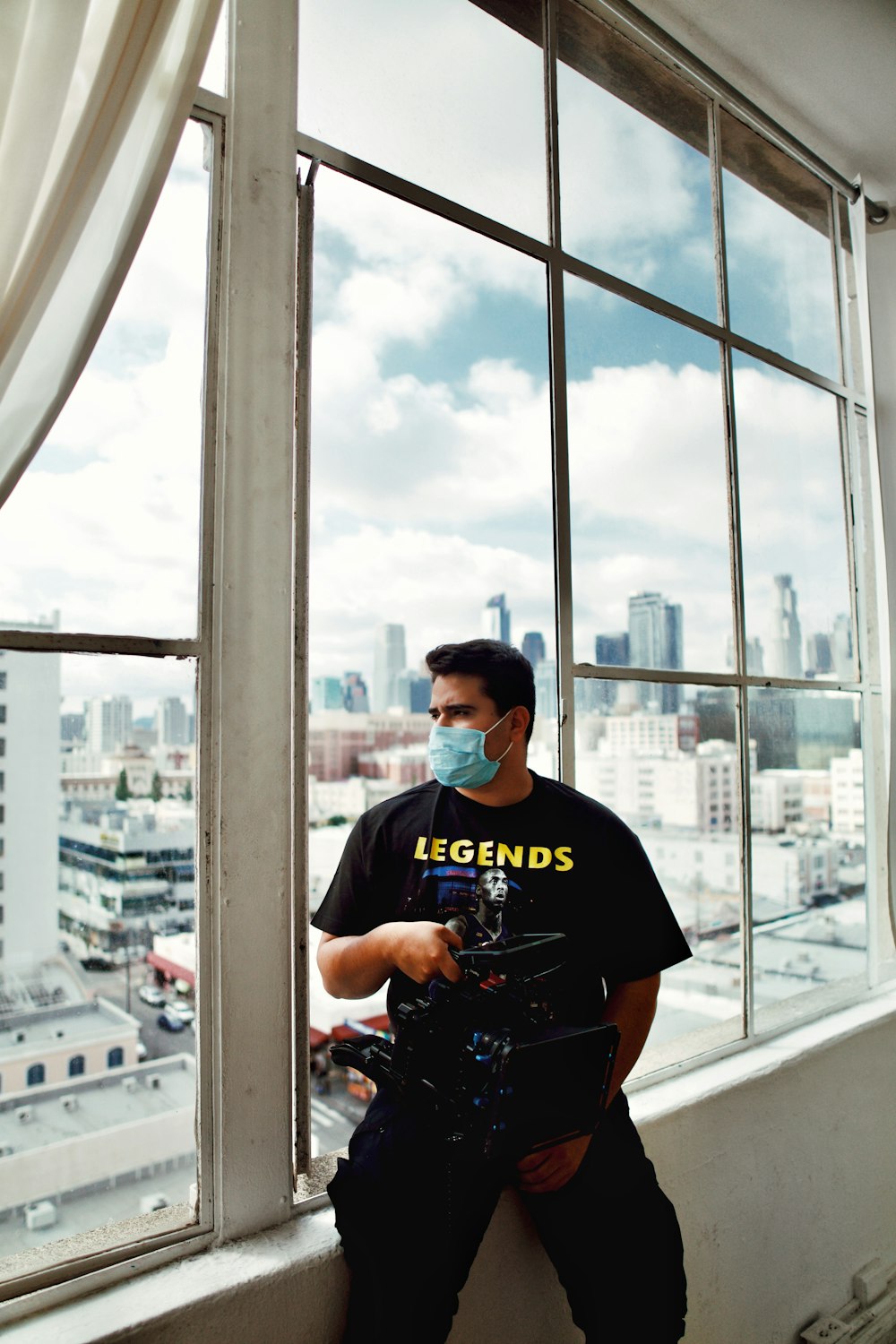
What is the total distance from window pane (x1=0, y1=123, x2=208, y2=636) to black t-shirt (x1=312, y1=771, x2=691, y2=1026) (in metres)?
0.43

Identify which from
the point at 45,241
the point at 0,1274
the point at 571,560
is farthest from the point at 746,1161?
the point at 45,241

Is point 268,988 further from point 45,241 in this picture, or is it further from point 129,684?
point 45,241

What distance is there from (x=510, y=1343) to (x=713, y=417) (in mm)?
1929

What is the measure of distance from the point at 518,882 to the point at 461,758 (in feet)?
0.65

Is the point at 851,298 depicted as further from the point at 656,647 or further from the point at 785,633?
the point at 656,647

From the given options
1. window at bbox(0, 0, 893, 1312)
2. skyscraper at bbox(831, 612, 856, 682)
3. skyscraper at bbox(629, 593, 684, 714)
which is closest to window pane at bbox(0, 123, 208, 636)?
window at bbox(0, 0, 893, 1312)

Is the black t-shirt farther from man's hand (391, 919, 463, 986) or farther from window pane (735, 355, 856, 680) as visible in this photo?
window pane (735, 355, 856, 680)

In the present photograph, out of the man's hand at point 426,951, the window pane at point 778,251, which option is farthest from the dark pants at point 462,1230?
the window pane at point 778,251

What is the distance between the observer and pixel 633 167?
1.99 meters

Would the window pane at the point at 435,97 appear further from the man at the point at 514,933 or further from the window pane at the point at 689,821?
the window pane at the point at 689,821

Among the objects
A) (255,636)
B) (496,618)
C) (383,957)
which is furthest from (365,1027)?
(496,618)

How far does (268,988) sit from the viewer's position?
1.19m

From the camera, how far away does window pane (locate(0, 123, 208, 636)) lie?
43.9 inches

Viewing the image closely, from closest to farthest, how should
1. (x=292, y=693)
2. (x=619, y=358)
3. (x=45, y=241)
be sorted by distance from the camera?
(x=45, y=241)
(x=292, y=693)
(x=619, y=358)
